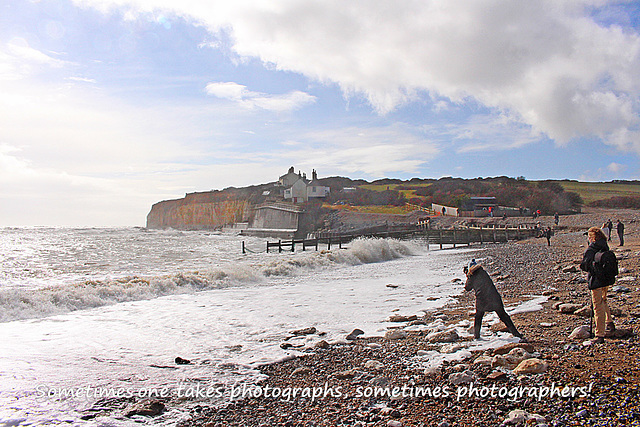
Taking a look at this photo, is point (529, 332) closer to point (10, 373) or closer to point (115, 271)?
point (10, 373)

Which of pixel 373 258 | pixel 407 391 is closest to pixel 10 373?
pixel 407 391

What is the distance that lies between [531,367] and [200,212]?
131 metres

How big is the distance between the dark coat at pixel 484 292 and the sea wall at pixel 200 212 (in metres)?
97.9

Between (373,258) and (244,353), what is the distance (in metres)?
22.9

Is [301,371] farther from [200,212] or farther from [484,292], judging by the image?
[200,212]

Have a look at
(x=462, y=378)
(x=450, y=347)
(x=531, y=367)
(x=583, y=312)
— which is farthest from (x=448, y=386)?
(x=583, y=312)

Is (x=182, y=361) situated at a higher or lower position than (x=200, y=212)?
lower

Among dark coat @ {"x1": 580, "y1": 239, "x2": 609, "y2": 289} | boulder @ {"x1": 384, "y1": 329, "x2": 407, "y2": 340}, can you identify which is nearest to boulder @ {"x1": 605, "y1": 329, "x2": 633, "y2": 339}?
dark coat @ {"x1": 580, "y1": 239, "x2": 609, "y2": 289}

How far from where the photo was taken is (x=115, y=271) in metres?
22.1

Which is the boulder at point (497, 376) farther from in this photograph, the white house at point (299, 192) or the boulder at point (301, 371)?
the white house at point (299, 192)

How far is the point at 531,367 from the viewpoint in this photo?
456 centimetres

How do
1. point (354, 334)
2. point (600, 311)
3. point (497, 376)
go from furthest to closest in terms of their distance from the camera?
point (354, 334) < point (600, 311) < point (497, 376)

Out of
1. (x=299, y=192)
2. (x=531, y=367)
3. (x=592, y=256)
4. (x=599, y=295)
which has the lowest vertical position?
(x=531, y=367)

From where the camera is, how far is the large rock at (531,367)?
4.54 m
